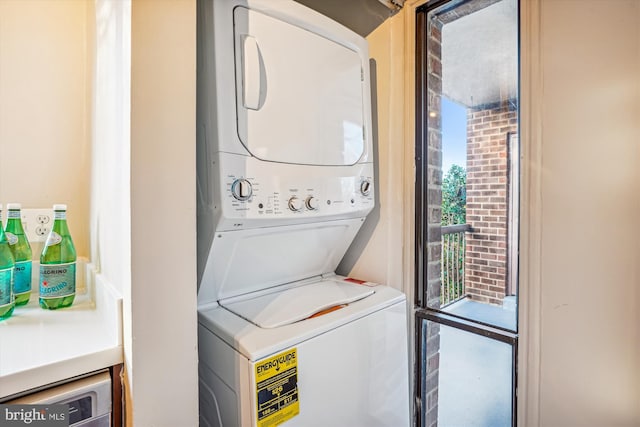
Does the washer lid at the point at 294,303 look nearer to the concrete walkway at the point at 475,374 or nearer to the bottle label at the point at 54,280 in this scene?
the concrete walkway at the point at 475,374

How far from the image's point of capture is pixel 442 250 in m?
1.55

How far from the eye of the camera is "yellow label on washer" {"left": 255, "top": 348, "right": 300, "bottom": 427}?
88cm

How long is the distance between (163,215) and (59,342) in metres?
0.51

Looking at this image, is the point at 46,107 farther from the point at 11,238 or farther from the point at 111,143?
the point at 111,143

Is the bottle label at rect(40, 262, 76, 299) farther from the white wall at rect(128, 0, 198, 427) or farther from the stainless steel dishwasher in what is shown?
the white wall at rect(128, 0, 198, 427)

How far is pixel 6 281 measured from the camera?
3.51ft

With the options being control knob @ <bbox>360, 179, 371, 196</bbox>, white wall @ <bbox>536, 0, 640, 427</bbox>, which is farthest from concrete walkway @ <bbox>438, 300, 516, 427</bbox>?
control knob @ <bbox>360, 179, 371, 196</bbox>

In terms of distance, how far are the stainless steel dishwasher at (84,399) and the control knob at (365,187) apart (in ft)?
3.61

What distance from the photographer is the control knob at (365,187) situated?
141 centimetres

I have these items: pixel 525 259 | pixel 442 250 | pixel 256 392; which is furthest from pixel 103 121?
pixel 525 259

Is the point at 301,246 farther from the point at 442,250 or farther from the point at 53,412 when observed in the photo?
the point at 53,412

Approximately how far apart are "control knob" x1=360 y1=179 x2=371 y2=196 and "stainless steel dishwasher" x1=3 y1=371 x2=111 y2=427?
1.10m

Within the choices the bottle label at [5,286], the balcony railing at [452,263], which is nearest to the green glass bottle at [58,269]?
the bottle label at [5,286]

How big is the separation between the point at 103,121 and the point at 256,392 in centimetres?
109
